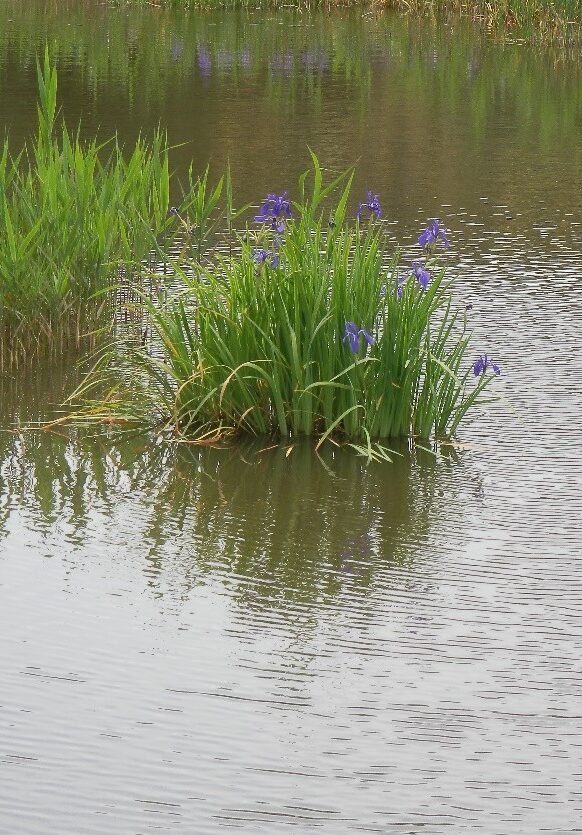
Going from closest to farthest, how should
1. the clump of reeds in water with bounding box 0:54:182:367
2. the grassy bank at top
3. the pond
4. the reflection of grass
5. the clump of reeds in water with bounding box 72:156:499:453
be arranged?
the pond → the clump of reeds in water with bounding box 72:156:499:453 → the clump of reeds in water with bounding box 0:54:182:367 → the reflection of grass → the grassy bank at top

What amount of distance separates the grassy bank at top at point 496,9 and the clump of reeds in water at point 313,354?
11.3 meters

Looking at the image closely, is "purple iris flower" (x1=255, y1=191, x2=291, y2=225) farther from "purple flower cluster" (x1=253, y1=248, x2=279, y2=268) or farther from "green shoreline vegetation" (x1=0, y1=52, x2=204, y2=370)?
"green shoreline vegetation" (x1=0, y1=52, x2=204, y2=370)

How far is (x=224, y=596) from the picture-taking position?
11.1ft

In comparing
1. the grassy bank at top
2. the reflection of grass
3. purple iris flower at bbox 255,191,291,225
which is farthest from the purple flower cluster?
the grassy bank at top

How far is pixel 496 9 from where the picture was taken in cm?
1616

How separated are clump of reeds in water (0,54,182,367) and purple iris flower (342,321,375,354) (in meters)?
1.04

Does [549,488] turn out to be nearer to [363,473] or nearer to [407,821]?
[363,473]

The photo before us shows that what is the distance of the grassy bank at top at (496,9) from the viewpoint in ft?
49.8

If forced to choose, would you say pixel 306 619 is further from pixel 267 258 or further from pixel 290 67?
pixel 290 67

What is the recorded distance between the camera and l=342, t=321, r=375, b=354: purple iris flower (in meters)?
4.16

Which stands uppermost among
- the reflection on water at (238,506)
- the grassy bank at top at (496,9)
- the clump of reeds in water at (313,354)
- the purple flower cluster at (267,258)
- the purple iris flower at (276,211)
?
the grassy bank at top at (496,9)

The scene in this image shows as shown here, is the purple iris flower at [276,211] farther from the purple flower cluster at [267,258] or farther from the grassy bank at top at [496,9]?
the grassy bank at top at [496,9]

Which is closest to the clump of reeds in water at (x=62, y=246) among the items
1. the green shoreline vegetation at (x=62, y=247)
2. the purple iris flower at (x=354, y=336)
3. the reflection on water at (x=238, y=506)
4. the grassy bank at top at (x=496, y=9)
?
the green shoreline vegetation at (x=62, y=247)

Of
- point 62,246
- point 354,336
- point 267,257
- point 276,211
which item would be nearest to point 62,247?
point 62,246
